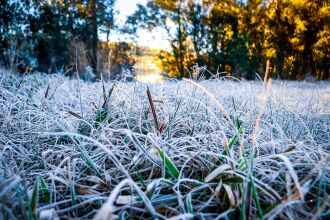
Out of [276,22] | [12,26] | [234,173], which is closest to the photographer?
[234,173]

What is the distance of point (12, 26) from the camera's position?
5195 millimetres

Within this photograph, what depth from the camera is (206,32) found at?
7.36 meters

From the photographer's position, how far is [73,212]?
1.61 ft

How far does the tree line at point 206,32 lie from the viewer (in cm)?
615

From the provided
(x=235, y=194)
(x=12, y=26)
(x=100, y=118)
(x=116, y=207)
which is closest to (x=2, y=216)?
(x=116, y=207)

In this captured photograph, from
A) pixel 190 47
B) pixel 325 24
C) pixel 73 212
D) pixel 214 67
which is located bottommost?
pixel 73 212

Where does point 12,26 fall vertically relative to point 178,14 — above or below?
below

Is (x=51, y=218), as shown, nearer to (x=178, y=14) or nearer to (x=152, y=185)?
(x=152, y=185)

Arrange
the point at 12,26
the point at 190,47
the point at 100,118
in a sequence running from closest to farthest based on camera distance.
Answer: 1. the point at 100,118
2. the point at 12,26
3. the point at 190,47

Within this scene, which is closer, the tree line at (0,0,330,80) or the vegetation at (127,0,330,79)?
the tree line at (0,0,330,80)

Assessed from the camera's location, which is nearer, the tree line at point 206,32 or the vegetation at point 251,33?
the tree line at point 206,32

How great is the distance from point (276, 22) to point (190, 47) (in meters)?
2.71

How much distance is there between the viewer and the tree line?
242 inches

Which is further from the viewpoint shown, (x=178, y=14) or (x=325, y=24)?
(x=178, y=14)
